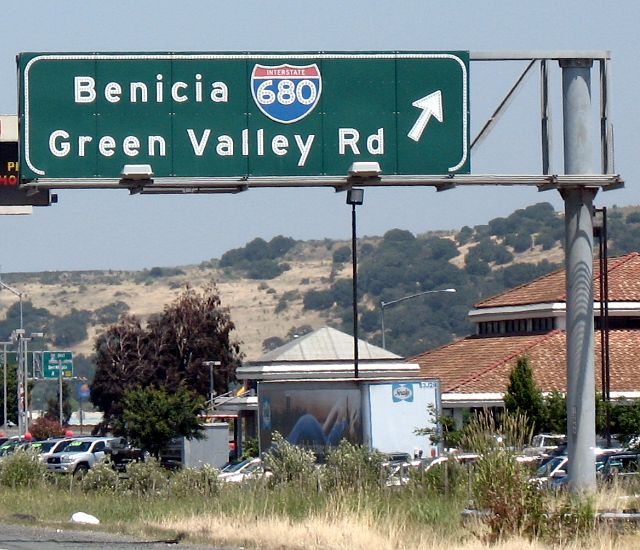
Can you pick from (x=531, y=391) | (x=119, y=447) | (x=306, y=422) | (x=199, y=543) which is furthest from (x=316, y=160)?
(x=119, y=447)

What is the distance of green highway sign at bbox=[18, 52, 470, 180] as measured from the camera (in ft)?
63.1

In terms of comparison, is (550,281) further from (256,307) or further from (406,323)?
(256,307)

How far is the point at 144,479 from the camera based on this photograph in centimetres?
2761

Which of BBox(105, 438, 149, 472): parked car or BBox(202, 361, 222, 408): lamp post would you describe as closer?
BBox(105, 438, 149, 472): parked car

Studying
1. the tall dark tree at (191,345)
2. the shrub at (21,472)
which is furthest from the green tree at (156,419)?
the tall dark tree at (191,345)

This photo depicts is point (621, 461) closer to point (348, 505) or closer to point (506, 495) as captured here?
point (348, 505)

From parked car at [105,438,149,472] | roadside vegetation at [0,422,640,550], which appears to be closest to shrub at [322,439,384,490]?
roadside vegetation at [0,422,640,550]

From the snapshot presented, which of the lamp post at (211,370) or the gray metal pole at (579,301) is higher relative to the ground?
the gray metal pole at (579,301)

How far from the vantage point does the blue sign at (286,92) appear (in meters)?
19.4

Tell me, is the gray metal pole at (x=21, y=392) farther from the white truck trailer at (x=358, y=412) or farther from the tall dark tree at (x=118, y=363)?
the white truck trailer at (x=358, y=412)

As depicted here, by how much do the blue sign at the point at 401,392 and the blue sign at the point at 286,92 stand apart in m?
17.5

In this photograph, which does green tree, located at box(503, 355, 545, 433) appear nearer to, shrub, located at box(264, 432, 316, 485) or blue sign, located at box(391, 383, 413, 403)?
blue sign, located at box(391, 383, 413, 403)

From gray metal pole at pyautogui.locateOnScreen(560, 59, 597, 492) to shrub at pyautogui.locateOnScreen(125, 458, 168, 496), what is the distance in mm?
10159

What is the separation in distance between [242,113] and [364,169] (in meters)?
1.87
